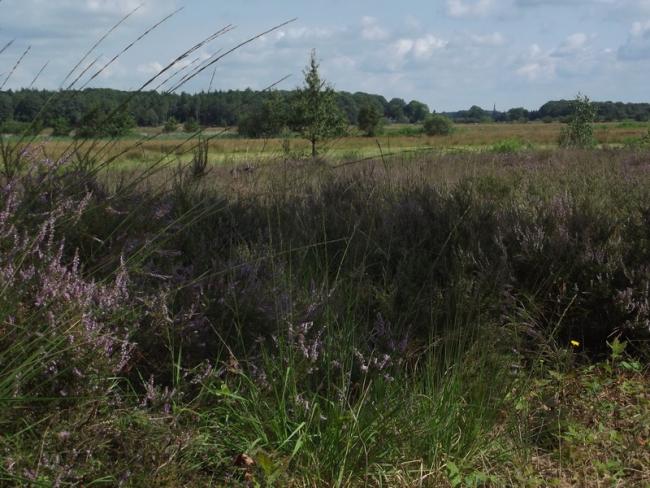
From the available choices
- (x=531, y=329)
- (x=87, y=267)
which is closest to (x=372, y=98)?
(x=531, y=329)

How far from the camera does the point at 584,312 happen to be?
4.33 metres

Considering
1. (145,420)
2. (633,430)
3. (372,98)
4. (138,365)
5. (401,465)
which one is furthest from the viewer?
(372,98)

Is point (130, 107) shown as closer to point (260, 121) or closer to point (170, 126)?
point (170, 126)

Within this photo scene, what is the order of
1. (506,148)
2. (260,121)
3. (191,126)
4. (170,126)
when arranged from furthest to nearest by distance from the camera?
(506,148)
(260,121)
(191,126)
(170,126)

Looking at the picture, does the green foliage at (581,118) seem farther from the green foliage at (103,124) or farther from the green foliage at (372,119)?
the green foliage at (103,124)

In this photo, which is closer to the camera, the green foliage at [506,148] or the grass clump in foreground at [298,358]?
the grass clump in foreground at [298,358]

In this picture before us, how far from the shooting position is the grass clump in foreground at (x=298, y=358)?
2682 millimetres

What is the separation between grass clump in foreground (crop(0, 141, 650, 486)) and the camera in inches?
106

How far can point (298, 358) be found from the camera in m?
3.18

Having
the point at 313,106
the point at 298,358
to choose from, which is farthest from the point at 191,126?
the point at 313,106

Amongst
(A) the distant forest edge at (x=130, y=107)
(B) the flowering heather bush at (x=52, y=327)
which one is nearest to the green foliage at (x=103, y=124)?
(A) the distant forest edge at (x=130, y=107)

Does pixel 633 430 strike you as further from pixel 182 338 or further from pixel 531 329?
pixel 182 338

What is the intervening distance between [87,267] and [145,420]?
1.15 m

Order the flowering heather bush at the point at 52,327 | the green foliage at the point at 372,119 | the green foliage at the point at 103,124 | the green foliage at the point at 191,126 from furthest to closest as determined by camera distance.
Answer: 1. the green foliage at the point at 372,119
2. the green foliage at the point at 191,126
3. the green foliage at the point at 103,124
4. the flowering heather bush at the point at 52,327
